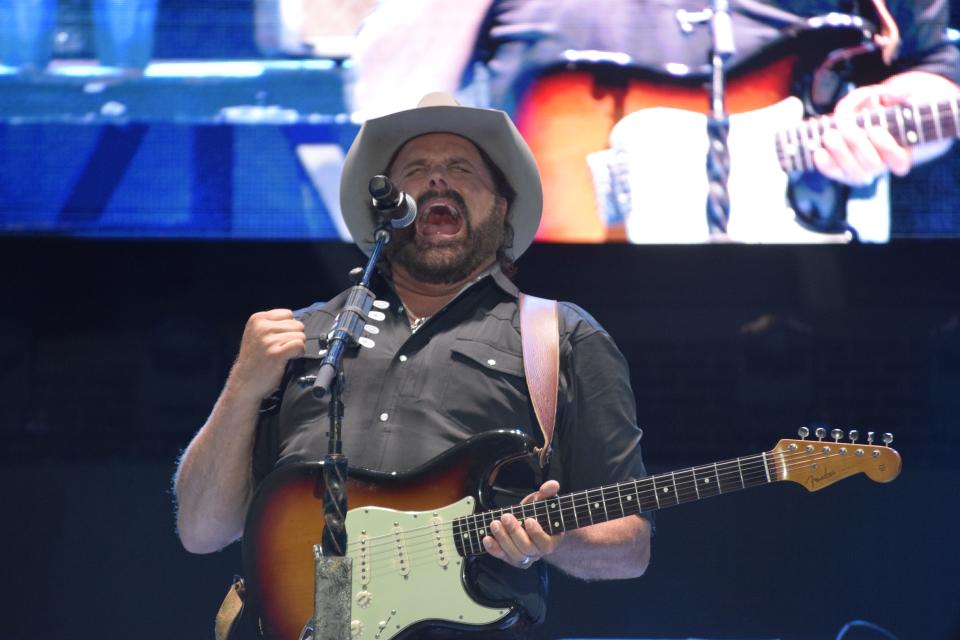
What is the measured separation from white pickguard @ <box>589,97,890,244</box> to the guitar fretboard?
1522 millimetres

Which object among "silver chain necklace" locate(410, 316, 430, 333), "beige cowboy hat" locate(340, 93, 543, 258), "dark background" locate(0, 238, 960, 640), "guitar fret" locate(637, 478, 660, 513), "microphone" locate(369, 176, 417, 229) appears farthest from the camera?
"dark background" locate(0, 238, 960, 640)

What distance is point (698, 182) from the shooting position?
3.59 m

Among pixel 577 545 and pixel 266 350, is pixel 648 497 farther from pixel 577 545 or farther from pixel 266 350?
pixel 266 350

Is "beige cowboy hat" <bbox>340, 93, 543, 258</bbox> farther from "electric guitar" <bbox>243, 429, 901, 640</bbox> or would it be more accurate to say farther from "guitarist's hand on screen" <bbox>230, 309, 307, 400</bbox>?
"electric guitar" <bbox>243, 429, 901, 640</bbox>

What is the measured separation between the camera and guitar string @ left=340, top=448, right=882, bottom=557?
2.14m

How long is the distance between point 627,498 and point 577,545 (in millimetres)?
160

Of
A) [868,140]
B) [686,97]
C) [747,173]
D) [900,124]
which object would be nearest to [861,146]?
[868,140]

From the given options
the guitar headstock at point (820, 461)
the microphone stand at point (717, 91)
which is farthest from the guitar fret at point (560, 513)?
the microphone stand at point (717, 91)

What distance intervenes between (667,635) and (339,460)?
2.64 metres

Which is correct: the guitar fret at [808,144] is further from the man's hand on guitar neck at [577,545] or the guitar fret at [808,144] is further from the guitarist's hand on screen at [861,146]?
the man's hand on guitar neck at [577,545]

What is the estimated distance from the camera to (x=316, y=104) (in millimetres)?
3686

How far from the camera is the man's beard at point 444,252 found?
251cm

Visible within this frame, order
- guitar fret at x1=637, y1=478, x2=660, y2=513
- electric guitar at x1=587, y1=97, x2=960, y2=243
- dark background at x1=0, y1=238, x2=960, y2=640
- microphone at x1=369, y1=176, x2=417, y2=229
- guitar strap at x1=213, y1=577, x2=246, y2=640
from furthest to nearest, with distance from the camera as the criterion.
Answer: dark background at x1=0, y1=238, x2=960, y2=640 → electric guitar at x1=587, y1=97, x2=960, y2=243 → guitar strap at x1=213, y1=577, x2=246, y2=640 → guitar fret at x1=637, y1=478, x2=660, y2=513 → microphone at x1=369, y1=176, x2=417, y2=229

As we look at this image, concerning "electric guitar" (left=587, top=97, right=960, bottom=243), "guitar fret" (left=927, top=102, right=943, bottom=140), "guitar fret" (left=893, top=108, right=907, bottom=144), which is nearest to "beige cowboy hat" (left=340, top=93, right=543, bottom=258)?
"electric guitar" (left=587, top=97, right=960, bottom=243)
